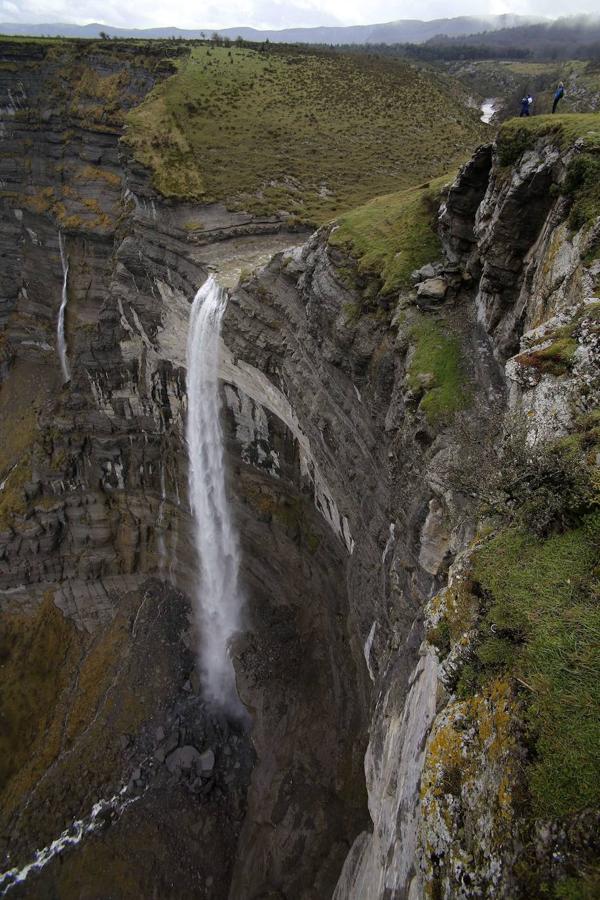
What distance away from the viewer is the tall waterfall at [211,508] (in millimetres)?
28141

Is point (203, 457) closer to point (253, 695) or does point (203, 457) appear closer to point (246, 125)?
point (253, 695)

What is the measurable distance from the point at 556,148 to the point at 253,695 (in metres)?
26.2

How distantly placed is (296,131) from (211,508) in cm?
3319

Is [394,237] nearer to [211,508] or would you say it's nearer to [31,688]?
[211,508]

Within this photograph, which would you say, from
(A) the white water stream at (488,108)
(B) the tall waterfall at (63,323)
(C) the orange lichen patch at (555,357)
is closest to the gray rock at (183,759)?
(C) the orange lichen patch at (555,357)

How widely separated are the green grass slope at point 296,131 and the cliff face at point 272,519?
3.68m

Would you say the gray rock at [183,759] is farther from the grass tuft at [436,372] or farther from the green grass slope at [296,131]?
the green grass slope at [296,131]

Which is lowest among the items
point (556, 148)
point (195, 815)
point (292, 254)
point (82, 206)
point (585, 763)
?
point (195, 815)

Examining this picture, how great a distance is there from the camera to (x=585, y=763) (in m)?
4.29

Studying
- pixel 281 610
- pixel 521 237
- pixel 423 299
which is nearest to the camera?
pixel 521 237

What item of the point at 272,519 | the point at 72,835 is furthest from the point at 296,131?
the point at 72,835

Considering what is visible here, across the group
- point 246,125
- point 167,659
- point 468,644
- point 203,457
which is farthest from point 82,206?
point 468,644

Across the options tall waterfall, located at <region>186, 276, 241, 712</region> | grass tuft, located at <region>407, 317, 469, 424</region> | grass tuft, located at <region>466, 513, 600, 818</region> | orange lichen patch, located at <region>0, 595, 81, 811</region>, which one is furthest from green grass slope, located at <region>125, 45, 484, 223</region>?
grass tuft, located at <region>466, 513, 600, 818</region>

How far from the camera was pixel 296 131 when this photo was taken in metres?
43.2
